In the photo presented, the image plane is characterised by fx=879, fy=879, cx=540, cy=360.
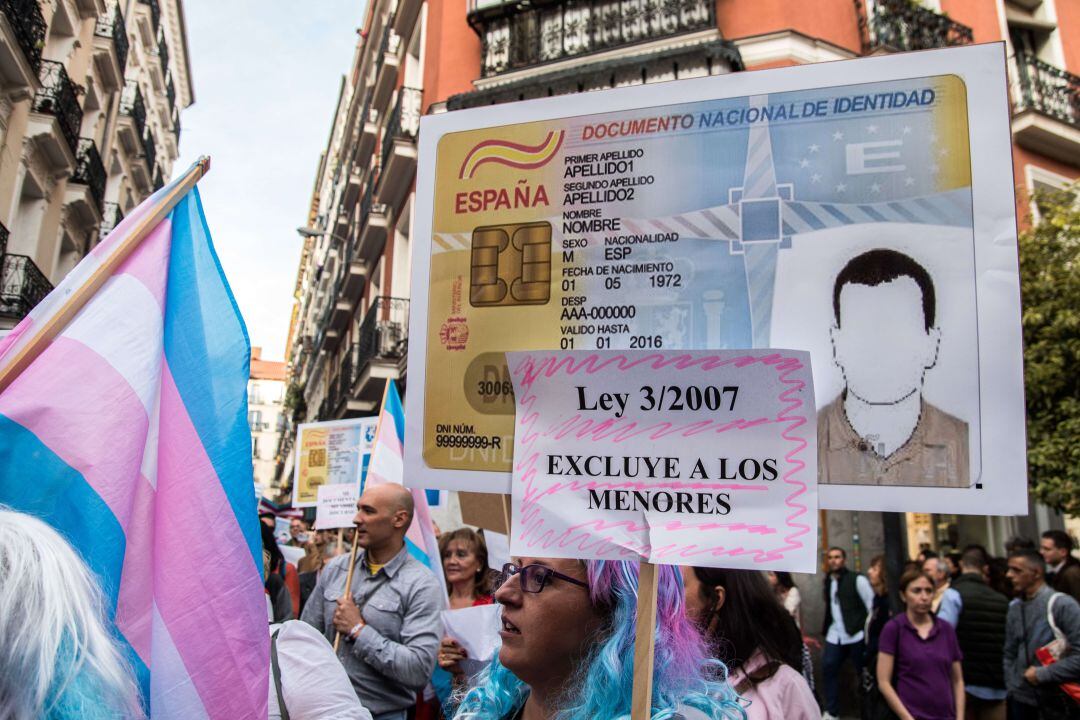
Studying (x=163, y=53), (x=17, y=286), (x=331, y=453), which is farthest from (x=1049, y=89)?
(x=163, y=53)

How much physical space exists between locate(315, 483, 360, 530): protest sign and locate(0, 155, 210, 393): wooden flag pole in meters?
4.26

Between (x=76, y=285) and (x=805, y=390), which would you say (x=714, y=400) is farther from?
(x=76, y=285)

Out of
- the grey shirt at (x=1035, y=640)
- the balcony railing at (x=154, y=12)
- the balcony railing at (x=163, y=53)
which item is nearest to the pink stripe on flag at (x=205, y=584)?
the grey shirt at (x=1035, y=640)

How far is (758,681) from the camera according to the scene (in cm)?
266

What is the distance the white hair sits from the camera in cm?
126

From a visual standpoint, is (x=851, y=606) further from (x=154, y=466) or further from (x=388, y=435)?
(x=154, y=466)

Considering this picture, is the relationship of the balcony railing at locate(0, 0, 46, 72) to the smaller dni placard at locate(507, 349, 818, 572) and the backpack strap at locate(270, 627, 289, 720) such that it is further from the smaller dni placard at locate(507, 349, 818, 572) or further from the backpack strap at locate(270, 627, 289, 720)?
the smaller dni placard at locate(507, 349, 818, 572)

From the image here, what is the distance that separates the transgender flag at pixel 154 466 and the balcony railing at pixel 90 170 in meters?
17.6

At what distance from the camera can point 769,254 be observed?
70.6 inches

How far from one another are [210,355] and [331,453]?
5.90 metres

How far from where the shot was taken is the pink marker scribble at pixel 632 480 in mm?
1672

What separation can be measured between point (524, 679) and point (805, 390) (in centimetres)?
86

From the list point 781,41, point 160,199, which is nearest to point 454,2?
point 781,41

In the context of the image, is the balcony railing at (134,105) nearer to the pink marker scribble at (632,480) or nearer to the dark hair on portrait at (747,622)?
the dark hair on portrait at (747,622)
